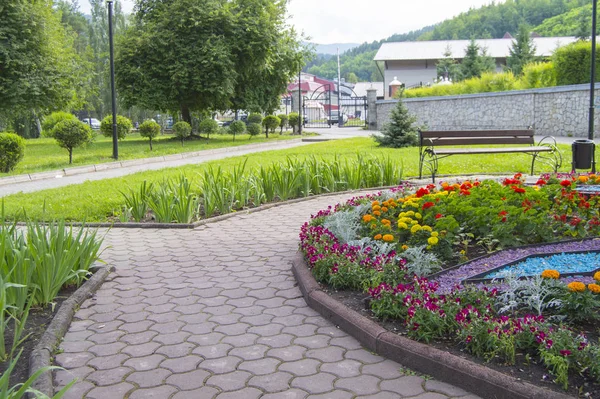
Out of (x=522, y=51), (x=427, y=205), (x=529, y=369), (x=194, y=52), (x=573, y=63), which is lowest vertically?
(x=529, y=369)

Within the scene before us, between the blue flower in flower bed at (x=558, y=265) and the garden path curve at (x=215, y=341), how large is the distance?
1.32 m

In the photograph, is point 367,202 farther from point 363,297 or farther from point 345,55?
point 345,55

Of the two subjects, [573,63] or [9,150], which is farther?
[573,63]

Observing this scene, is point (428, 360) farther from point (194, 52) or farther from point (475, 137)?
point (194, 52)

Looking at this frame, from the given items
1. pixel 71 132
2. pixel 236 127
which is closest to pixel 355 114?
pixel 236 127

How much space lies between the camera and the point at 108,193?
9492 millimetres

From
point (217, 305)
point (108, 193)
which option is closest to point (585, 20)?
point (108, 193)

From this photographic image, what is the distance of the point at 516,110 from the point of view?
22.9 metres

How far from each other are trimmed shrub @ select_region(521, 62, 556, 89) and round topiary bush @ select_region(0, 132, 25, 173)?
1849cm

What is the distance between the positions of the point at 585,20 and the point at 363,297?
5352 centimetres

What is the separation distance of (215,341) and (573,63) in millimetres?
20740

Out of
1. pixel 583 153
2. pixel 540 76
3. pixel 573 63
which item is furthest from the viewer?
pixel 540 76

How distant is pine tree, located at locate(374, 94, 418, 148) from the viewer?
18281mm

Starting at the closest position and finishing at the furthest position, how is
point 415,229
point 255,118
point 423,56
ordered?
point 415,229
point 255,118
point 423,56
